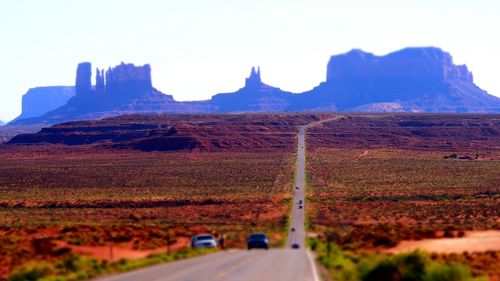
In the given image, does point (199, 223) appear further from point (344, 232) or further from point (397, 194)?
point (397, 194)

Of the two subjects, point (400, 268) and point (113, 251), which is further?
point (113, 251)

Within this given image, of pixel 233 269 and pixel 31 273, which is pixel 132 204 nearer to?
pixel 233 269

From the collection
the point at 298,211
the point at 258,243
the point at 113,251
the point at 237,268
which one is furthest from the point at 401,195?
the point at 237,268

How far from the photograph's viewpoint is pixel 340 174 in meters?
98.8

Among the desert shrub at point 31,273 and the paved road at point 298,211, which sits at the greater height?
the desert shrub at point 31,273

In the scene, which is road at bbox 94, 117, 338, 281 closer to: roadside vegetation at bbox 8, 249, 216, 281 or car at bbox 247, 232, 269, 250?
roadside vegetation at bbox 8, 249, 216, 281

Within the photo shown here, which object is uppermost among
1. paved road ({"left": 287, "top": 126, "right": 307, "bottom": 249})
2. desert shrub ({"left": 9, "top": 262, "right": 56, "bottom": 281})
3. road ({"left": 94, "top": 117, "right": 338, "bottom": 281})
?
desert shrub ({"left": 9, "top": 262, "right": 56, "bottom": 281})

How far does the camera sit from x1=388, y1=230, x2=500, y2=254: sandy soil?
35844 millimetres

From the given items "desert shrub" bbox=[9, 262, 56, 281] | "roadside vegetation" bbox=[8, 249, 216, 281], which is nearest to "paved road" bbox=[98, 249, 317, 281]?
"roadside vegetation" bbox=[8, 249, 216, 281]

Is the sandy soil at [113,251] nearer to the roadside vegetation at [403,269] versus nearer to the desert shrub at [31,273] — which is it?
the desert shrub at [31,273]

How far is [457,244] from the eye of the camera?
38562 millimetres

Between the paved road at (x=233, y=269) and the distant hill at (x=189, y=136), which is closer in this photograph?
the paved road at (x=233, y=269)

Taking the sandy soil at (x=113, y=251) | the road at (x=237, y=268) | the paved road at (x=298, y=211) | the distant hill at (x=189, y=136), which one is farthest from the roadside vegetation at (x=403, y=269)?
the distant hill at (x=189, y=136)

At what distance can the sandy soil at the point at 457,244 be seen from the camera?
35844mm
